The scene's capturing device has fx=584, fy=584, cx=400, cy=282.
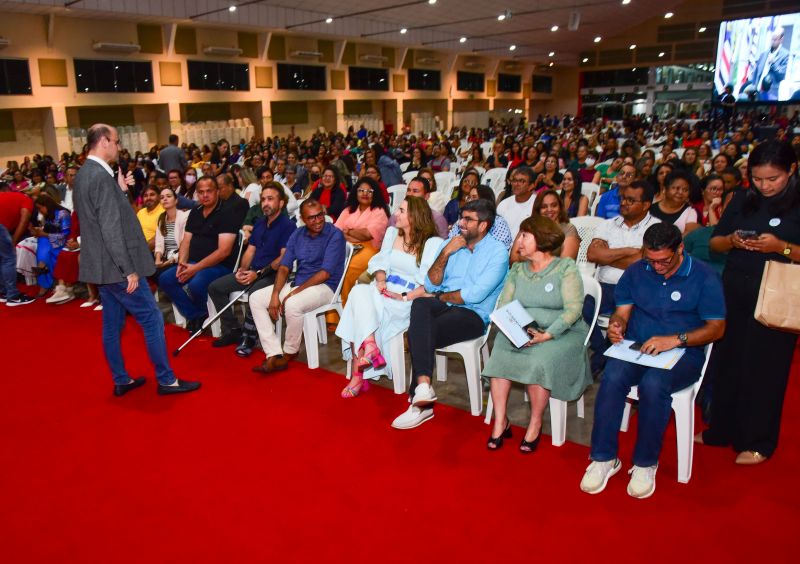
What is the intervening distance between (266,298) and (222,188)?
130cm

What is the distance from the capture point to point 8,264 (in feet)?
17.3

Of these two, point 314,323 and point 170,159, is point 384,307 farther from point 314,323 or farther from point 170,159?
point 170,159

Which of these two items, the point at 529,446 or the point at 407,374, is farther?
the point at 407,374

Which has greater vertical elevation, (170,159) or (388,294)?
(170,159)

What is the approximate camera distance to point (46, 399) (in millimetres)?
3441

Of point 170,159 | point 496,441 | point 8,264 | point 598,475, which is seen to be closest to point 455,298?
point 496,441

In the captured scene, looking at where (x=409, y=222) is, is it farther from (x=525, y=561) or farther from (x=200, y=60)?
(x=200, y=60)

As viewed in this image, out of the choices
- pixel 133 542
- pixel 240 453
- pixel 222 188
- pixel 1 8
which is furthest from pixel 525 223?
pixel 1 8

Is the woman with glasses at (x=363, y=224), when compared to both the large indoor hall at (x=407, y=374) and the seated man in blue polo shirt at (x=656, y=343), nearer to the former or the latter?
the large indoor hall at (x=407, y=374)

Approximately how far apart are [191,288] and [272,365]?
3.57ft

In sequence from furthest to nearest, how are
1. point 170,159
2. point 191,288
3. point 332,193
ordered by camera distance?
point 170,159
point 332,193
point 191,288

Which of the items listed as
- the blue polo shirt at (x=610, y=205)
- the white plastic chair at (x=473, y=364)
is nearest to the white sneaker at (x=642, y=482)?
the white plastic chair at (x=473, y=364)

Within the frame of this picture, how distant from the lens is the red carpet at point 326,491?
7.14 ft

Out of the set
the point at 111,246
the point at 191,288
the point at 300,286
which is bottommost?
the point at 191,288
